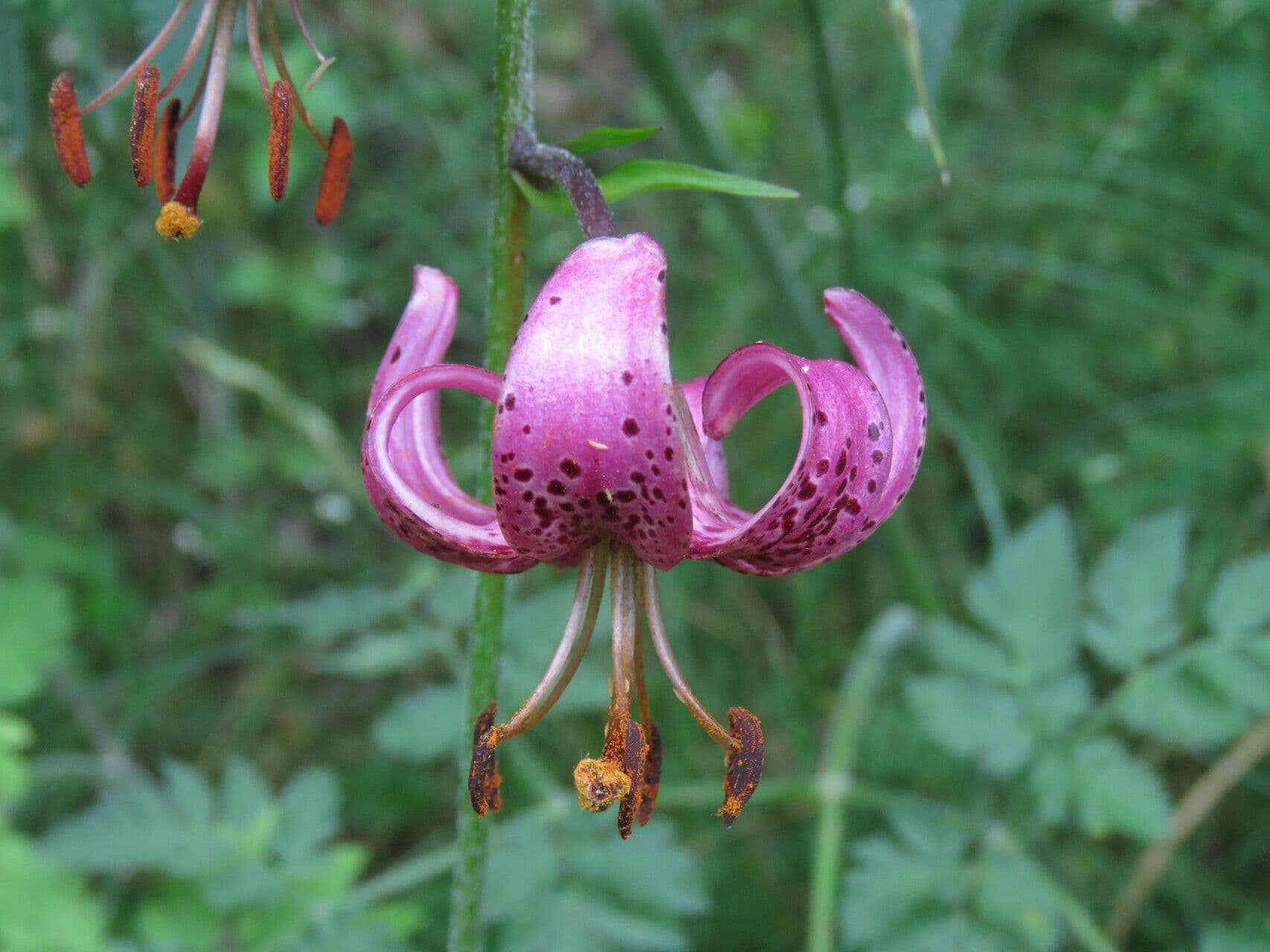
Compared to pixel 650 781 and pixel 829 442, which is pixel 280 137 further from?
pixel 650 781

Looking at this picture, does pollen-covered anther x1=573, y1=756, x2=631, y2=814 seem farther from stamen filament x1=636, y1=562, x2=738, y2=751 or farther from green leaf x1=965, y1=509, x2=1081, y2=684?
green leaf x1=965, y1=509, x2=1081, y2=684

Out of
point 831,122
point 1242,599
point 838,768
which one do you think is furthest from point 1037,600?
point 831,122

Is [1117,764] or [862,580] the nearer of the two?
[1117,764]

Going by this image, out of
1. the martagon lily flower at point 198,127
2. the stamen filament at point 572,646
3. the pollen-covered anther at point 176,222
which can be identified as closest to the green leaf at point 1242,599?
the stamen filament at point 572,646

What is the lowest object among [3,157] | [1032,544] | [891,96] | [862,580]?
[862,580]

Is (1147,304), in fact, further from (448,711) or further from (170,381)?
(170,381)

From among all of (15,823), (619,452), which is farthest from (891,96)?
(15,823)
